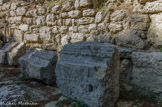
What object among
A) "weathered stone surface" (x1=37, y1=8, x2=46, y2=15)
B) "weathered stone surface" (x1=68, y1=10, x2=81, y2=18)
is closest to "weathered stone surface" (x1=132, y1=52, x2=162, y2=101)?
"weathered stone surface" (x1=68, y1=10, x2=81, y2=18)

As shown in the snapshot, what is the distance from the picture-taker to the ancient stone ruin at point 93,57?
3.19 metres

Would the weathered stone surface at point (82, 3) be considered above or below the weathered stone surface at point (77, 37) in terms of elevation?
above

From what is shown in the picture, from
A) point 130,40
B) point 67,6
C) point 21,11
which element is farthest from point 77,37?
point 21,11

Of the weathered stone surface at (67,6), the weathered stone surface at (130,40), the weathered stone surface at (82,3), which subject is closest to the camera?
the weathered stone surface at (130,40)

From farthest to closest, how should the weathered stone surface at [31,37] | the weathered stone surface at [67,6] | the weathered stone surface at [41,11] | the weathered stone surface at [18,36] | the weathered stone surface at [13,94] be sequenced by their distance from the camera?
the weathered stone surface at [18,36] < the weathered stone surface at [31,37] < the weathered stone surface at [41,11] < the weathered stone surface at [67,6] < the weathered stone surface at [13,94]

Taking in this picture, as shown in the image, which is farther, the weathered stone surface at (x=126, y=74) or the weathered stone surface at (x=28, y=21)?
the weathered stone surface at (x=28, y=21)

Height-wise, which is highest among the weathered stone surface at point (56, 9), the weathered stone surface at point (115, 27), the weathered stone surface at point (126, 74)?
the weathered stone surface at point (56, 9)

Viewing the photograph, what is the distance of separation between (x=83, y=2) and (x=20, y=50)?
332 centimetres

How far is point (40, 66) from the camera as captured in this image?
4598 mm

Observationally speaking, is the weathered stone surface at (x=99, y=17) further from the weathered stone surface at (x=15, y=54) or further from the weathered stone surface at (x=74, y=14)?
the weathered stone surface at (x=15, y=54)

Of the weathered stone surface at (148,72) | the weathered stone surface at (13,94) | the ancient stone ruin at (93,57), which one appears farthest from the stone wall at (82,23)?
the weathered stone surface at (13,94)

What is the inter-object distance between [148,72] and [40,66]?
113 inches

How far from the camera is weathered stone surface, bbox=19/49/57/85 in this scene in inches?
181

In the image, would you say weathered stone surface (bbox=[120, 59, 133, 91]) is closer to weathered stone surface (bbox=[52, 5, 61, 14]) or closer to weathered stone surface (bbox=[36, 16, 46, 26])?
weathered stone surface (bbox=[52, 5, 61, 14])
